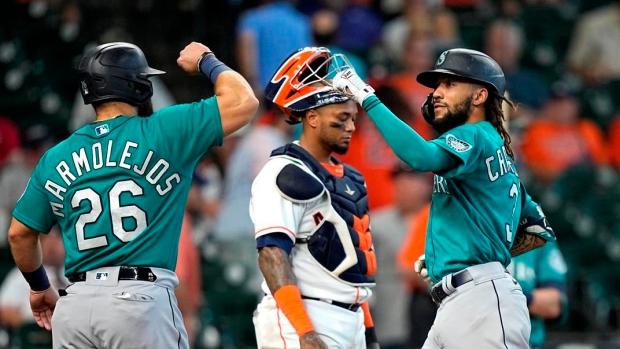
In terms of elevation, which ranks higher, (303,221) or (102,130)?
(102,130)

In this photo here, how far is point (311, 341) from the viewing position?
5215 mm

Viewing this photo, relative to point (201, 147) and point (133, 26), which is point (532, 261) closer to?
point (201, 147)

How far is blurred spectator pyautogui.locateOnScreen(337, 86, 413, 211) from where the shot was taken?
9.86 metres

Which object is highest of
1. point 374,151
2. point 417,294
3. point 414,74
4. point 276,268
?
point 414,74

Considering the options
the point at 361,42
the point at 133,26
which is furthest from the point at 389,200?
the point at 133,26

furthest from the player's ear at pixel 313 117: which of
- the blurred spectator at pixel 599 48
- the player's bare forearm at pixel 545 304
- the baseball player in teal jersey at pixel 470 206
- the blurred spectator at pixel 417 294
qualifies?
the blurred spectator at pixel 599 48

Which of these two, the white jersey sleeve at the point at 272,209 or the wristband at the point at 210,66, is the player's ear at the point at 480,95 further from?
the wristband at the point at 210,66

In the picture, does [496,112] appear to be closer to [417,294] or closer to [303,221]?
[303,221]

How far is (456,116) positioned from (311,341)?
1178mm

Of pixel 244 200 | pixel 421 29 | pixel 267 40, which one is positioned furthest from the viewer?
pixel 421 29

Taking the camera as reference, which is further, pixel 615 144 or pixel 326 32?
pixel 615 144

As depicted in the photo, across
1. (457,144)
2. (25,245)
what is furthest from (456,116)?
(25,245)

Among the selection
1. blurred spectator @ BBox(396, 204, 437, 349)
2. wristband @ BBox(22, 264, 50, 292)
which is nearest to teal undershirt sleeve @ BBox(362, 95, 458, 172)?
wristband @ BBox(22, 264, 50, 292)

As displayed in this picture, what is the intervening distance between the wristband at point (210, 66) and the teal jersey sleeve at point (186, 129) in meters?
0.17
